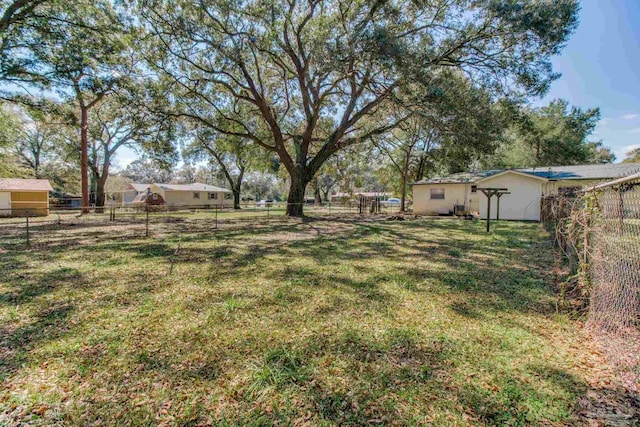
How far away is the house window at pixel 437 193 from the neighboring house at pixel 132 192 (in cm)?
3197

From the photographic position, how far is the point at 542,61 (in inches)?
401

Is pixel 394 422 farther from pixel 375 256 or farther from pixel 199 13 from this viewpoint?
pixel 199 13

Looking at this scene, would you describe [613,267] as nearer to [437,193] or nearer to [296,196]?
[296,196]

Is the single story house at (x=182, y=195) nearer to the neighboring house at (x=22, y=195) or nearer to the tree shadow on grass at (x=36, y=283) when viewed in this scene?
the neighboring house at (x=22, y=195)

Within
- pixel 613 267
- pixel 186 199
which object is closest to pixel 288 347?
pixel 613 267

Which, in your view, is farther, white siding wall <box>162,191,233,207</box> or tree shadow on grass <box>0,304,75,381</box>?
white siding wall <box>162,191,233,207</box>

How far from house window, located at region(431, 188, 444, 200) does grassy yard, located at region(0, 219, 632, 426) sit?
48.4 feet

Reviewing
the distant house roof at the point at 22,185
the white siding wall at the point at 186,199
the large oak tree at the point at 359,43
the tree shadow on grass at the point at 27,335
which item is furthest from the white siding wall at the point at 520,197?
the distant house roof at the point at 22,185

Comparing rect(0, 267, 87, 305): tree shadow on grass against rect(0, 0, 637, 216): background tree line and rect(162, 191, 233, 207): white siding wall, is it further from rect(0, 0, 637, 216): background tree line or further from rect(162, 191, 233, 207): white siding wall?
rect(162, 191, 233, 207): white siding wall

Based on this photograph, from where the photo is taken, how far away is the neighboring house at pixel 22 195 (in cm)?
1859

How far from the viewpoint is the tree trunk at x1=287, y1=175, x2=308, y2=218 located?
16609 mm

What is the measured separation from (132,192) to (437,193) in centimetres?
3866

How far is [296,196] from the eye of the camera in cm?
1697

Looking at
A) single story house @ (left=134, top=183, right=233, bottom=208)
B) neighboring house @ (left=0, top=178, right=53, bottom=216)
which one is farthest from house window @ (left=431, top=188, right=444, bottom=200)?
neighboring house @ (left=0, top=178, right=53, bottom=216)
